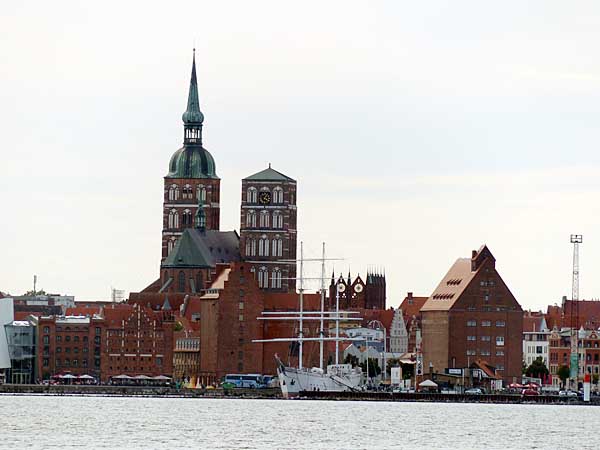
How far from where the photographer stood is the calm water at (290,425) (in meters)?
122

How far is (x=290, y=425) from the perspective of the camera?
139500 millimetres

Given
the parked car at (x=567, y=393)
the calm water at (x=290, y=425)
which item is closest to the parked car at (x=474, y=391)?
the parked car at (x=567, y=393)

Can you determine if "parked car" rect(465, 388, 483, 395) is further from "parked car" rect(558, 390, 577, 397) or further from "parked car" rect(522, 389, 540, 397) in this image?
"parked car" rect(558, 390, 577, 397)

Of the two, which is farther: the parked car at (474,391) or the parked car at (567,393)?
the parked car at (474,391)

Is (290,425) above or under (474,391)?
under

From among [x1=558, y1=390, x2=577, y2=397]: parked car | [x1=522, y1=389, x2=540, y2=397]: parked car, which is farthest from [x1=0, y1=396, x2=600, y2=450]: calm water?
[x1=558, y1=390, x2=577, y2=397]: parked car

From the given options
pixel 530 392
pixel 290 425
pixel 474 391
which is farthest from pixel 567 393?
pixel 290 425

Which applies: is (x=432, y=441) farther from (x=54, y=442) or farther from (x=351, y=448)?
(x=54, y=442)

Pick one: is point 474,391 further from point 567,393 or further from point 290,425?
point 290,425

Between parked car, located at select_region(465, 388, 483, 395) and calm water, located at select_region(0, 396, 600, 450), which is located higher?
parked car, located at select_region(465, 388, 483, 395)

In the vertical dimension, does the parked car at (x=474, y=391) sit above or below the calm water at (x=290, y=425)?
above

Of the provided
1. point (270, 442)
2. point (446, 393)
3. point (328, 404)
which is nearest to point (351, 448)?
point (270, 442)

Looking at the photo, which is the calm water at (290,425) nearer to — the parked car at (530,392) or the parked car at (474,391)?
the parked car at (530,392)

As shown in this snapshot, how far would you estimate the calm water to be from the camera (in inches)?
4791
